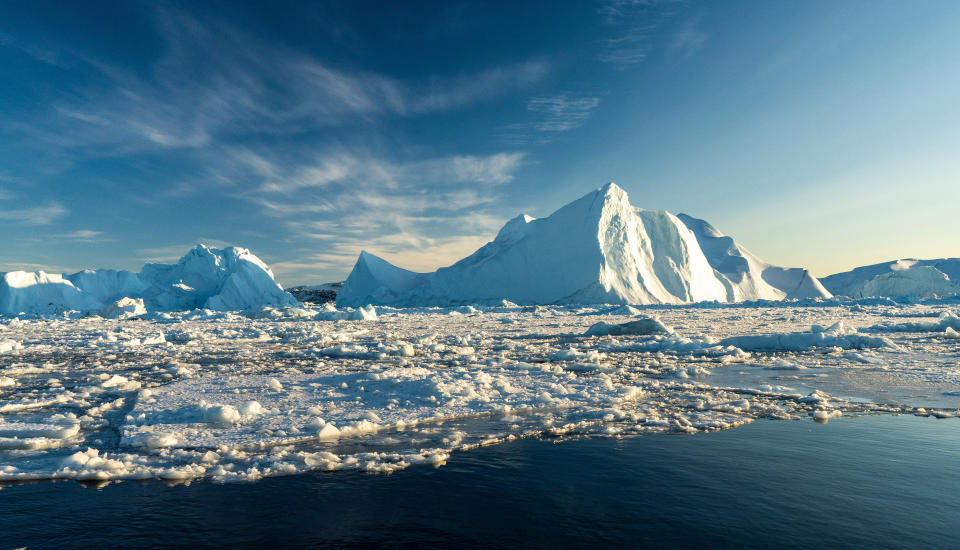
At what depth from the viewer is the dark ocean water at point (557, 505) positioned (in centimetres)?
339

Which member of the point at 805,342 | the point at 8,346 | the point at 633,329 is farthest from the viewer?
the point at 633,329

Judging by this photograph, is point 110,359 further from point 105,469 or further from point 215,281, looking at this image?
point 215,281

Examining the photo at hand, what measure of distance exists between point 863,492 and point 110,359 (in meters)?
15.9

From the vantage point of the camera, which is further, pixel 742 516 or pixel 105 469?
pixel 105 469

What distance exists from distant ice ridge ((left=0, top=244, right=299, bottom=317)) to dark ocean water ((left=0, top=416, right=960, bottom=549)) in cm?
4962

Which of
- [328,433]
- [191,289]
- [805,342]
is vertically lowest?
[328,433]

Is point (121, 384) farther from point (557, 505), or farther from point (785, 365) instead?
point (785, 365)

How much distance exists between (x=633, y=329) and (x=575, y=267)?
25.6m

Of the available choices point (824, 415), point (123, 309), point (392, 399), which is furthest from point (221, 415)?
point (123, 309)

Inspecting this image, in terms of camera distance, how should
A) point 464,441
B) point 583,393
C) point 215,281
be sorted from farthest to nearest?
point 215,281 → point 583,393 → point 464,441

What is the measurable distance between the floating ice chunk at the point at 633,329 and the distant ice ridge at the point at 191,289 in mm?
38848

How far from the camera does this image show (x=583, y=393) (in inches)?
320

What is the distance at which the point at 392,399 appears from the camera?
24.9ft

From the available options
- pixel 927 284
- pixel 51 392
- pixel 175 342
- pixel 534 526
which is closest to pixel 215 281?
pixel 175 342
